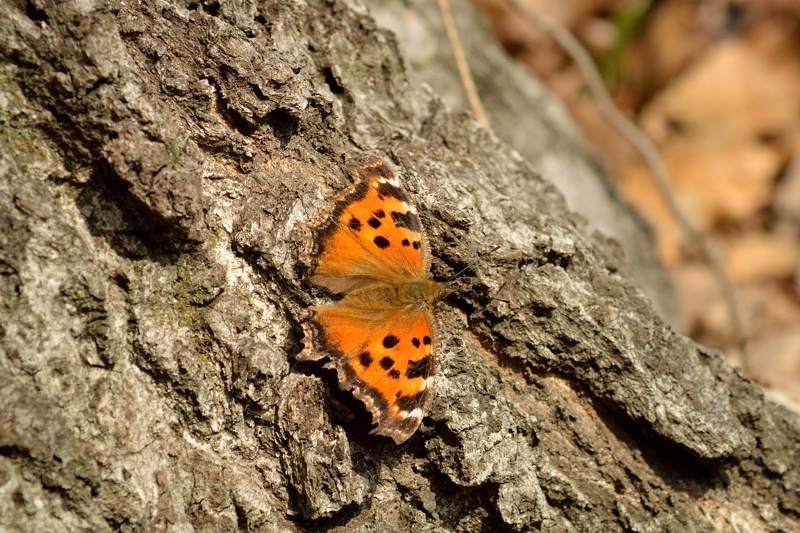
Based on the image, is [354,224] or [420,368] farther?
[354,224]

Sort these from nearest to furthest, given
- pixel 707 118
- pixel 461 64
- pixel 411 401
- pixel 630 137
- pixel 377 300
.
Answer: pixel 411 401, pixel 377 300, pixel 461 64, pixel 630 137, pixel 707 118

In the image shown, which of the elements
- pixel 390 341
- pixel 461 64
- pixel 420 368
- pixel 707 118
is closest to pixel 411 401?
pixel 420 368

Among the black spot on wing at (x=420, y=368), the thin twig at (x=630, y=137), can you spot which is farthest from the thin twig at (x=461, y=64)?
the black spot on wing at (x=420, y=368)

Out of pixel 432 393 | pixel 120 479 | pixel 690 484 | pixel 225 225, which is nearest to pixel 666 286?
pixel 690 484

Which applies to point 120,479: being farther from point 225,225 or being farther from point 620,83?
point 620,83

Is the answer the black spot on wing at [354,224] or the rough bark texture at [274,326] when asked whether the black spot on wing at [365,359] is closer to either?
the rough bark texture at [274,326]

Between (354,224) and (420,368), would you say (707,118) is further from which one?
(420,368)
